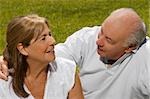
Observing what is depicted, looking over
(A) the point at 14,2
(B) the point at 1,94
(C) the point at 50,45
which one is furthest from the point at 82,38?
(A) the point at 14,2

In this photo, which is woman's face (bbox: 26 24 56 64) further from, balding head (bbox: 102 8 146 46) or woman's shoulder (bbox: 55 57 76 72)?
balding head (bbox: 102 8 146 46)

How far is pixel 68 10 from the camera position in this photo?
964cm

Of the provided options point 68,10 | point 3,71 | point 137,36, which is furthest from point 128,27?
point 68,10

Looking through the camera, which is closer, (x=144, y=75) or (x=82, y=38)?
(x=144, y=75)

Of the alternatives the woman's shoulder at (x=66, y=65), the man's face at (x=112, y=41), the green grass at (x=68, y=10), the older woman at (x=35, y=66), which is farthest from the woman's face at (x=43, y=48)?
the green grass at (x=68, y=10)

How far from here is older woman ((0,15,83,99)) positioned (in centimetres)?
295

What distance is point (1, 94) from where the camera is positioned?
302 cm

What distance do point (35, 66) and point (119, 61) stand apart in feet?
1.65

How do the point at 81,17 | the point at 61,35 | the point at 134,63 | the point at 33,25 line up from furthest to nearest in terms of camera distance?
1. the point at 81,17
2. the point at 61,35
3. the point at 134,63
4. the point at 33,25

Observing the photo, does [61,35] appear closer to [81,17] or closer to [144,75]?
[81,17]

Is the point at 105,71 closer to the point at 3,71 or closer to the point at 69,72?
the point at 69,72

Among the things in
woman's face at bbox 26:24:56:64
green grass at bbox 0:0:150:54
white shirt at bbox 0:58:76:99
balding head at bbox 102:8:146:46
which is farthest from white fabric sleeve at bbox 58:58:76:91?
green grass at bbox 0:0:150:54

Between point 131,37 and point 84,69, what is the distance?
35 centimetres

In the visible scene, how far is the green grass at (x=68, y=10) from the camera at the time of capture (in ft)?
28.1
